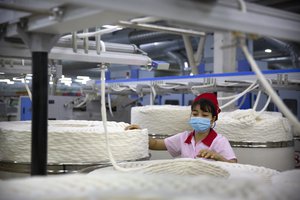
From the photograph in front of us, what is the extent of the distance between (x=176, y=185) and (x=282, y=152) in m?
1.93

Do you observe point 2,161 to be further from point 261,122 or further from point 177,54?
point 177,54

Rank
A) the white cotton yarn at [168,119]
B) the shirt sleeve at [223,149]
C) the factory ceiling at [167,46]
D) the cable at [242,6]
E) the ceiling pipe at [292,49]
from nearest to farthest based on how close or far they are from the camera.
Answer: the cable at [242,6] → the shirt sleeve at [223,149] → the white cotton yarn at [168,119] → the ceiling pipe at [292,49] → the factory ceiling at [167,46]

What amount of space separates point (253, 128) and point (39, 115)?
66.8 inches

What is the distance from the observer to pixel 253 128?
8.08ft

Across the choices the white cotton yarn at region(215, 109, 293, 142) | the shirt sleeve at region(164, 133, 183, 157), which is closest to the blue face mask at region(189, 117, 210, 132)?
the shirt sleeve at region(164, 133, 183, 157)

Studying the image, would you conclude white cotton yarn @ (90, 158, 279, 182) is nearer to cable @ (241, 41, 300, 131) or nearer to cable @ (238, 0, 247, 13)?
cable @ (241, 41, 300, 131)

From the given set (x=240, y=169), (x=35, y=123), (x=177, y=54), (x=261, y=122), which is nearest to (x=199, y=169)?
(x=240, y=169)

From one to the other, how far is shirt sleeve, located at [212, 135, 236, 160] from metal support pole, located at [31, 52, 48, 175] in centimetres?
113

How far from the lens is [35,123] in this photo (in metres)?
1.12

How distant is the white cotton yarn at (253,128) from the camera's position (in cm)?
246

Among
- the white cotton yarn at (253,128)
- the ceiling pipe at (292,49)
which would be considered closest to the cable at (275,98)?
the white cotton yarn at (253,128)

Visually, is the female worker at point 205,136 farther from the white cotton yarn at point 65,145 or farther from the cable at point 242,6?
the cable at point 242,6

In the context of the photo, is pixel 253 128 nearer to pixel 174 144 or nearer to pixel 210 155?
pixel 174 144

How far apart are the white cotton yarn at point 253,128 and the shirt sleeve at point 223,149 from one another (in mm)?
476
